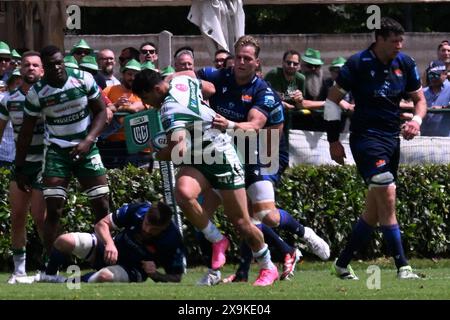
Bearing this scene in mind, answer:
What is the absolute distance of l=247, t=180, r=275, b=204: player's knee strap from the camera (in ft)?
47.5

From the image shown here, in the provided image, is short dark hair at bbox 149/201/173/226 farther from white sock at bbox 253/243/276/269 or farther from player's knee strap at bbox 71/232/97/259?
white sock at bbox 253/243/276/269

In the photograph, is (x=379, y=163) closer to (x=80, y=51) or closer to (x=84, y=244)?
(x=84, y=244)

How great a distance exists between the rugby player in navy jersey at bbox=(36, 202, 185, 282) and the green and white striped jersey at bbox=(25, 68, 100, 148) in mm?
989

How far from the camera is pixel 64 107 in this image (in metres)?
14.7

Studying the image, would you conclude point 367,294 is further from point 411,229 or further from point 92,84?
point 411,229

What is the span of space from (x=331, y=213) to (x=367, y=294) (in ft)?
19.2

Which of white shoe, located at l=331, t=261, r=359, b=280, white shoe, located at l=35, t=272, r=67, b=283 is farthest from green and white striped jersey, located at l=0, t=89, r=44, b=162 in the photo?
white shoe, located at l=331, t=261, r=359, b=280

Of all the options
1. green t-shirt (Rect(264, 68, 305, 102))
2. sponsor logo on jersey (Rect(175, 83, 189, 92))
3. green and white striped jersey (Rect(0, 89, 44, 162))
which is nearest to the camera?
sponsor logo on jersey (Rect(175, 83, 189, 92))

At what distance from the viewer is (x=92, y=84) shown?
48.6ft

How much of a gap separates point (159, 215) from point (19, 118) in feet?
7.70

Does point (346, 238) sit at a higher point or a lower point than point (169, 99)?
lower

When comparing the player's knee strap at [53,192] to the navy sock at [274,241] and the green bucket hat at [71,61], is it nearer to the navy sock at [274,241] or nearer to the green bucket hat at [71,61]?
the navy sock at [274,241]

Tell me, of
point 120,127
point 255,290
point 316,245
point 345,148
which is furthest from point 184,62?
point 255,290
